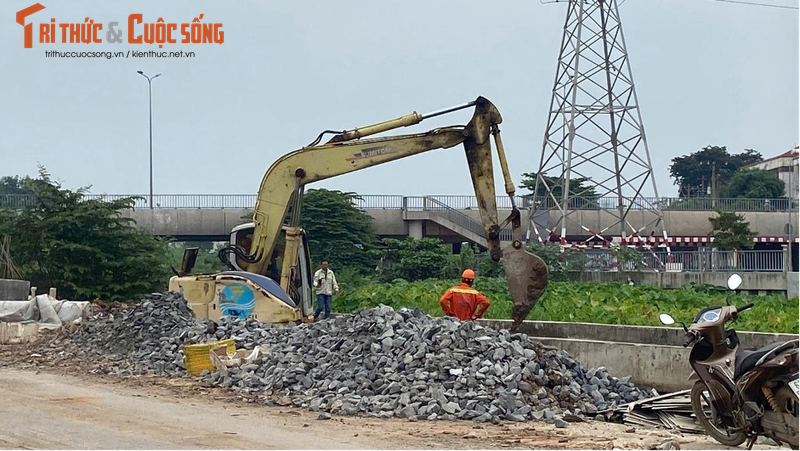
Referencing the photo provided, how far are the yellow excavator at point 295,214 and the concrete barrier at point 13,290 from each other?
6.00m

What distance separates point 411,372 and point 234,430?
303 cm

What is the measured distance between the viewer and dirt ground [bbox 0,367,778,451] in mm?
10398

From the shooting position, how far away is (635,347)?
49.3 feet

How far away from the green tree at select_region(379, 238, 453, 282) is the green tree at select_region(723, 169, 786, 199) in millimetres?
41415

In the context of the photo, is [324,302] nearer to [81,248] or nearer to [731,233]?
[81,248]

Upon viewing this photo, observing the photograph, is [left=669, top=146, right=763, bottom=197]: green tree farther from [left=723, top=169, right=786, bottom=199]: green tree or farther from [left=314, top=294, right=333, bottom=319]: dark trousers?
[left=314, top=294, right=333, bottom=319]: dark trousers

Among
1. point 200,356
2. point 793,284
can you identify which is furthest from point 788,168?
point 200,356

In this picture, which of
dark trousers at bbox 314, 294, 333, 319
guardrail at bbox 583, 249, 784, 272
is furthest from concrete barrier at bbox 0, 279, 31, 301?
guardrail at bbox 583, 249, 784, 272

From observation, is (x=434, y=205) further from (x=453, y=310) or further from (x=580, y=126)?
(x=453, y=310)

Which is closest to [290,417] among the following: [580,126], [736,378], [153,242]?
[736,378]

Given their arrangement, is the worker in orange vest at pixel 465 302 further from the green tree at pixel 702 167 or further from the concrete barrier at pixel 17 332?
the green tree at pixel 702 167


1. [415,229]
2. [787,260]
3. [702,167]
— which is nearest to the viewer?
[787,260]

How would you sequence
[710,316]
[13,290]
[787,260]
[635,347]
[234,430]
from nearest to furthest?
[710,316]
[234,430]
[635,347]
[13,290]
[787,260]

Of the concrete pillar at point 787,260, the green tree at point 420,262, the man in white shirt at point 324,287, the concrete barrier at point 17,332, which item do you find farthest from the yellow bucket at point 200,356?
the green tree at point 420,262
